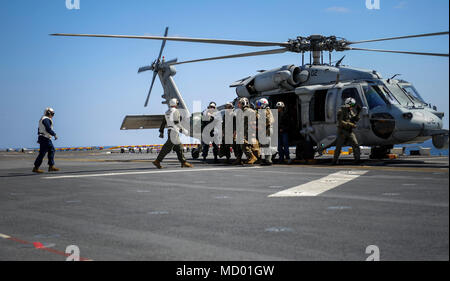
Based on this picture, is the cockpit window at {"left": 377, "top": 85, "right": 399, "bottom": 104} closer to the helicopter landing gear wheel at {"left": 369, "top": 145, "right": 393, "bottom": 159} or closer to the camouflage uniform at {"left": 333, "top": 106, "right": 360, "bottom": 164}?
the camouflage uniform at {"left": 333, "top": 106, "right": 360, "bottom": 164}

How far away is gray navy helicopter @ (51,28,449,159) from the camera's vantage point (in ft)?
48.0

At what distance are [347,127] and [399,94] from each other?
2.52 meters

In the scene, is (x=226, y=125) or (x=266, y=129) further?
(x=226, y=125)

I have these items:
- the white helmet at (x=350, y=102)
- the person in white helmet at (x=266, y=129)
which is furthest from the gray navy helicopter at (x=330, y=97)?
the person in white helmet at (x=266, y=129)

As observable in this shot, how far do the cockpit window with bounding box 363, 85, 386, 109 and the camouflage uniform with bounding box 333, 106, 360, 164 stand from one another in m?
0.76

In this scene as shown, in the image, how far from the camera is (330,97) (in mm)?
16203

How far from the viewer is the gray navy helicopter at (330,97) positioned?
575 inches

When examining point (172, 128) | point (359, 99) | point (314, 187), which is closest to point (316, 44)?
point (359, 99)

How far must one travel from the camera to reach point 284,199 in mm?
7047

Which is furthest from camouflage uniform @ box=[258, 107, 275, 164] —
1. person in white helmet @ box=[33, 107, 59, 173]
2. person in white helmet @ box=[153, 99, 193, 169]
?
person in white helmet @ box=[33, 107, 59, 173]

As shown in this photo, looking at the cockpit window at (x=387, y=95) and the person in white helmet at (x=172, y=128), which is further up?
the cockpit window at (x=387, y=95)

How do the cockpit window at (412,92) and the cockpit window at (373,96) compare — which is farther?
the cockpit window at (412,92)

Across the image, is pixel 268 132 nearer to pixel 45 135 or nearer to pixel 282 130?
pixel 282 130

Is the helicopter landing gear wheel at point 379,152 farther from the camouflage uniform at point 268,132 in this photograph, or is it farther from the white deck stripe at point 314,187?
the white deck stripe at point 314,187
